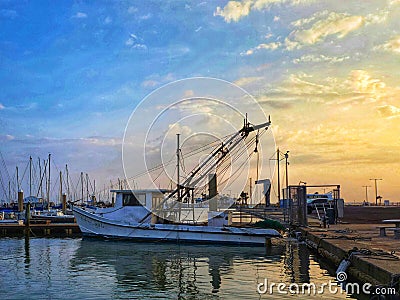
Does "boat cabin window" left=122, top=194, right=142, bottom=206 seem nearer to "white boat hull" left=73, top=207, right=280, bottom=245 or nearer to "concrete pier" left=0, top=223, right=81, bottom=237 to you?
"white boat hull" left=73, top=207, right=280, bottom=245

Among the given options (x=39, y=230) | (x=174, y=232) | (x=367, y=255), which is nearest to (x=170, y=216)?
(x=174, y=232)

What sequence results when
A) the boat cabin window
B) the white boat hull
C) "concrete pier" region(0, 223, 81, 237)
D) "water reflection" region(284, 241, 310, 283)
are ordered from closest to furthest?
"water reflection" region(284, 241, 310, 283) → the white boat hull → the boat cabin window → "concrete pier" region(0, 223, 81, 237)

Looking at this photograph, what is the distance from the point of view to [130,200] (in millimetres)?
35000

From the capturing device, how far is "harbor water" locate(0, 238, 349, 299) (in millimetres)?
16391

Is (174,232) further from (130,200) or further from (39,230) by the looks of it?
(39,230)

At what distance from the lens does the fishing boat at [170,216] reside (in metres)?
31.8

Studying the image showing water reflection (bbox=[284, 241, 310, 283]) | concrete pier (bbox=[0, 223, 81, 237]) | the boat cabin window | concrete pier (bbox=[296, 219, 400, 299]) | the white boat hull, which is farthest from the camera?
concrete pier (bbox=[0, 223, 81, 237])

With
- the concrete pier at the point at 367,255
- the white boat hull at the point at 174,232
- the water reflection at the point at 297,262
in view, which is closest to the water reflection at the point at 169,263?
the water reflection at the point at 297,262

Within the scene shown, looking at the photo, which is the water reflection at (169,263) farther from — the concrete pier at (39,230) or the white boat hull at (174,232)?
the concrete pier at (39,230)

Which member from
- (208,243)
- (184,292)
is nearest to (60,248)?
(208,243)

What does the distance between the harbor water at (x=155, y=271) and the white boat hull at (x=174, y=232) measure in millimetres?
889

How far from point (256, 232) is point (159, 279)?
1215cm

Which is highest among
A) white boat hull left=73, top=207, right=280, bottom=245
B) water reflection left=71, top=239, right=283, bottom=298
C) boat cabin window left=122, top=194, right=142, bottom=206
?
boat cabin window left=122, top=194, right=142, bottom=206

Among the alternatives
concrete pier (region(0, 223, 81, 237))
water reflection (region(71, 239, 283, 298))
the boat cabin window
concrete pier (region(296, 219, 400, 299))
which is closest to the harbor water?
water reflection (region(71, 239, 283, 298))
